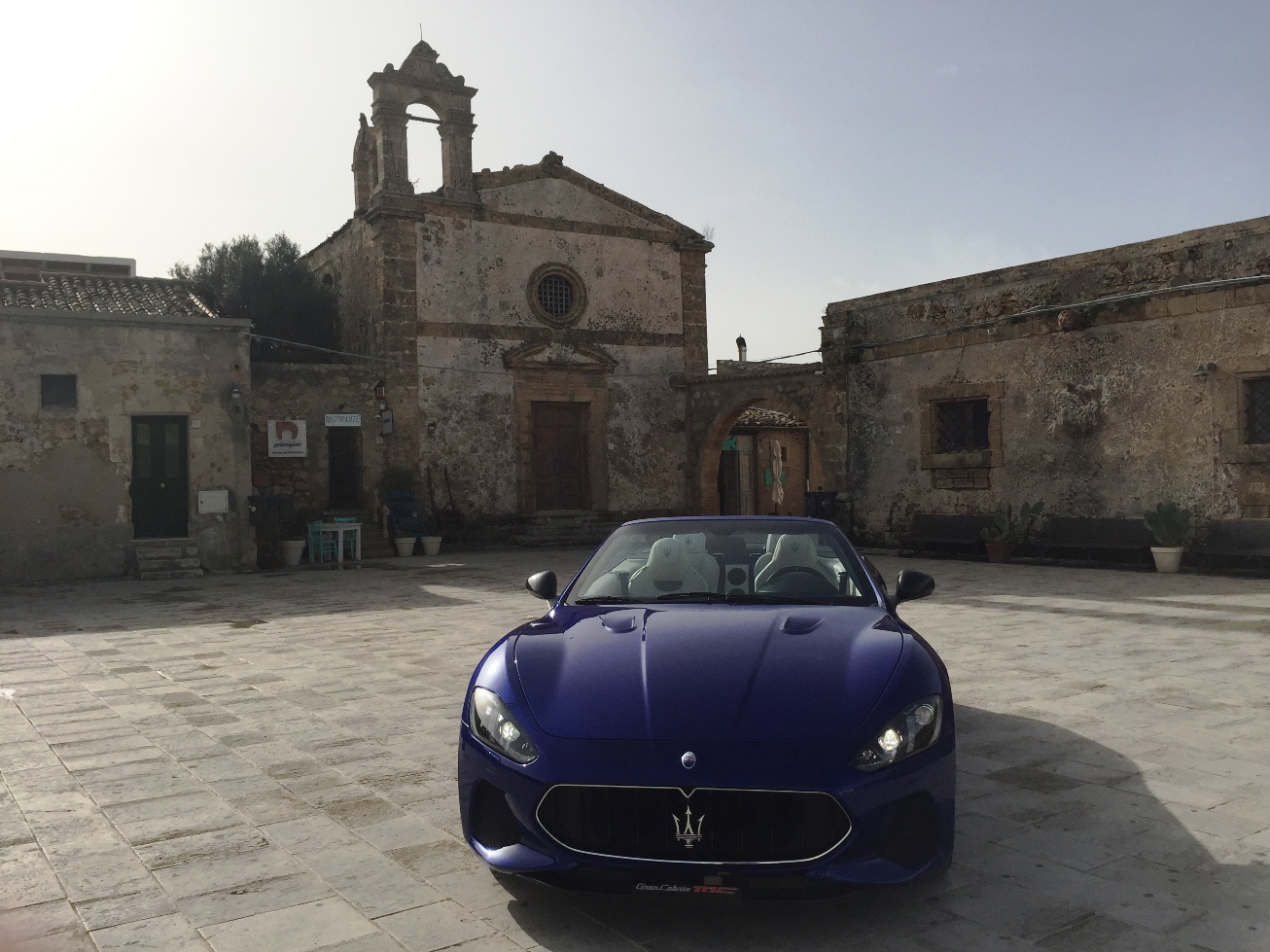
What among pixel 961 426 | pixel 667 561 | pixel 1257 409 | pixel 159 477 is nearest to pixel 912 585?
pixel 667 561

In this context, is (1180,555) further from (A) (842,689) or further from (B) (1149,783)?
(A) (842,689)

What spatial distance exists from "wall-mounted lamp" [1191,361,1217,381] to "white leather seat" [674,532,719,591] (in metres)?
11.7

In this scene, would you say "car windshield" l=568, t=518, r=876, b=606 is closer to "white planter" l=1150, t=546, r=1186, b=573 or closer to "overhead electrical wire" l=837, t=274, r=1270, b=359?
"white planter" l=1150, t=546, r=1186, b=573

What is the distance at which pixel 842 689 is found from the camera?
10.6 ft

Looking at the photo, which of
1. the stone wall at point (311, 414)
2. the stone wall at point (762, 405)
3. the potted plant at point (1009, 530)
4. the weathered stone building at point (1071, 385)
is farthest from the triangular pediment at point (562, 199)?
the potted plant at point (1009, 530)

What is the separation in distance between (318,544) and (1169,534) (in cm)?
1355

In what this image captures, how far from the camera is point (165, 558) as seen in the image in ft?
51.1

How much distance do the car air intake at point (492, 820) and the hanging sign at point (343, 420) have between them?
16.8 metres

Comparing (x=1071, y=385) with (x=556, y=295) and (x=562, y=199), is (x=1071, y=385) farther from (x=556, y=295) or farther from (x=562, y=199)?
(x=562, y=199)

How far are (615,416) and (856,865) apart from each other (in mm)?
20576

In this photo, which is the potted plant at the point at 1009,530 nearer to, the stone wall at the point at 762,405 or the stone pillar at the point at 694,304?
the stone wall at the point at 762,405

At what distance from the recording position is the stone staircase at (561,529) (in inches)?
839

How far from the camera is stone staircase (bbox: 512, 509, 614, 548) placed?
2131 centimetres

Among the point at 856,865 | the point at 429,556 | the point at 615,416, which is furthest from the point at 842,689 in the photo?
the point at 615,416
